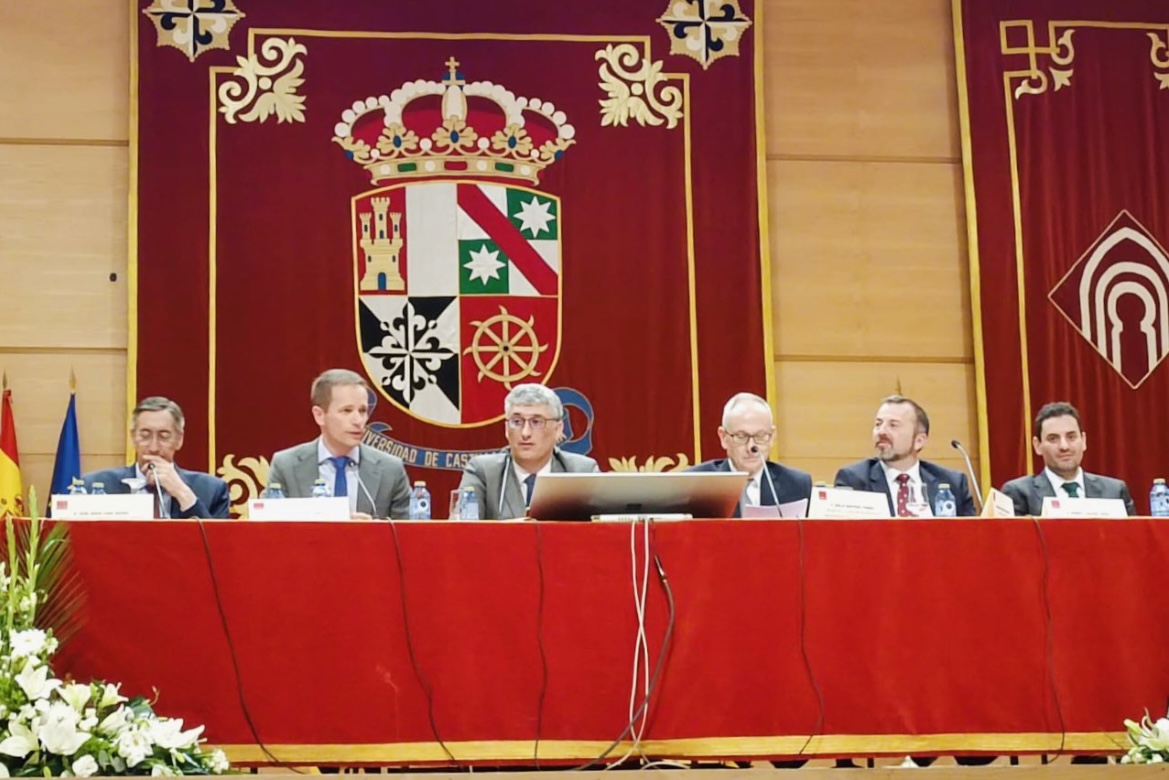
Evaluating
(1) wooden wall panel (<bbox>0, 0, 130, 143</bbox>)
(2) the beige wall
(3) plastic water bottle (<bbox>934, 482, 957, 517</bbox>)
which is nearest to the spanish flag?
(2) the beige wall

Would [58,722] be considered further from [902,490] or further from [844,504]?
[902,490]

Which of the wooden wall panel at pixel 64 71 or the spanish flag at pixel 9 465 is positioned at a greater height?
the wooden wall panel at pixel 64 71

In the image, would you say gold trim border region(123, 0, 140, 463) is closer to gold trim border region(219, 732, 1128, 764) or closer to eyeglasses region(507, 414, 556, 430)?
eyeglasses region(507, 414, 556, 430)

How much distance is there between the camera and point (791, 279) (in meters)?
6.43

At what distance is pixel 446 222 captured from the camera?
20.4ft

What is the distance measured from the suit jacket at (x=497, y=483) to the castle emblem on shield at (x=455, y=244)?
1413 millimetres

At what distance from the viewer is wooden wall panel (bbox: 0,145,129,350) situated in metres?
6.06

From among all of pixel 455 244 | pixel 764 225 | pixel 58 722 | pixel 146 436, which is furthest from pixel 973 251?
pixel 58 722

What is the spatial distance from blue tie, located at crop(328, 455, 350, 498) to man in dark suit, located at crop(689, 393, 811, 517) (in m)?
1.23

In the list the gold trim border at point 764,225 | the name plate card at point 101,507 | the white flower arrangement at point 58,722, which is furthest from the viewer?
the gold trim border at point 764,225

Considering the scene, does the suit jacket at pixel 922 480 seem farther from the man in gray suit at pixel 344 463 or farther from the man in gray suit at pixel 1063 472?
the man in gray suit at pixel 344 463

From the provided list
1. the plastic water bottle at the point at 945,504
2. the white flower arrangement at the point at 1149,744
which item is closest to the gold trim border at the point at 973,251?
the plastic water bottle at the point at 945,504

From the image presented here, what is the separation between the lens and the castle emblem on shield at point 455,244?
6.15 meters

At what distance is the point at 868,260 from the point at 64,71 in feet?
11.5
